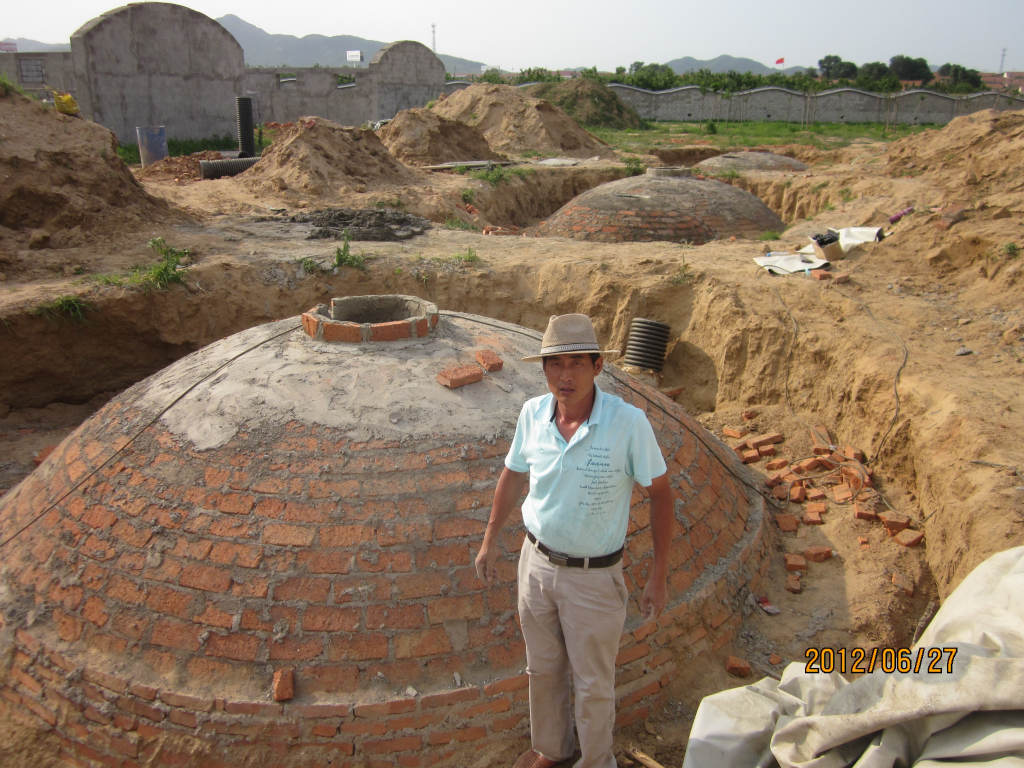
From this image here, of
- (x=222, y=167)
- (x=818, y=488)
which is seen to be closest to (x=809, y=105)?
(x=222, y=167)

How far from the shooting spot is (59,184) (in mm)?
9078

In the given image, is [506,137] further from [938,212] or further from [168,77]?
[938,212]

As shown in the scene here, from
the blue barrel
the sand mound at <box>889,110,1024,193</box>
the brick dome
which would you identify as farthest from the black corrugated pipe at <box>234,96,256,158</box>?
the brick dome

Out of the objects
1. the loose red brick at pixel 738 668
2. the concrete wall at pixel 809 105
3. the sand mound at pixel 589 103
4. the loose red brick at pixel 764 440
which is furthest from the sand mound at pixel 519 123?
the loose red brick at pixel 738 668

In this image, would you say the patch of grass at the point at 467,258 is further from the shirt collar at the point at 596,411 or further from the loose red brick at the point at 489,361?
the shirt collar at the point at 596,411

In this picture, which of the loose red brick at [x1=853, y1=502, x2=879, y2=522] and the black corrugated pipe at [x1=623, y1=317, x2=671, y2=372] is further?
the black corrugated pipe at [x1=623, y1=317, x2=671, y2=372]

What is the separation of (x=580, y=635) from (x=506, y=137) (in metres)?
22.3

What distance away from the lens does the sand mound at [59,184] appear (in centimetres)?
865

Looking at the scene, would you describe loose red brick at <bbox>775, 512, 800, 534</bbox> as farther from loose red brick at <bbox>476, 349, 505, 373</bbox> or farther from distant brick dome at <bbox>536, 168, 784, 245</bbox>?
distant brick dome at <bbox>536, 168, 784, 245</bbox>

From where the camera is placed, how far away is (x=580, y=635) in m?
2.62

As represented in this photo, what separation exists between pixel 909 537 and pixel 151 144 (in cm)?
1963

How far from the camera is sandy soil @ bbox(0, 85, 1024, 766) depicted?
4328 millimetres

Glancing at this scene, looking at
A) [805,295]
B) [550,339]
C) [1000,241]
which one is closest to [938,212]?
[1000,241]
